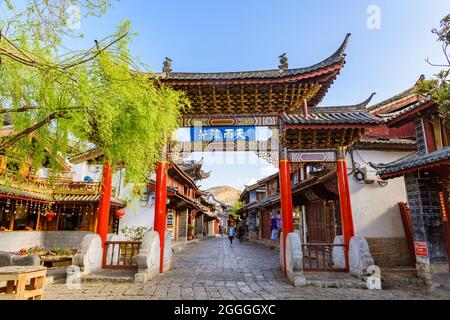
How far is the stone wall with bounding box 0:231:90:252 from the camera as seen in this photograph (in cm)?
1200

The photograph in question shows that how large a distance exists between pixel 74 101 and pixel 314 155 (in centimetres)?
608

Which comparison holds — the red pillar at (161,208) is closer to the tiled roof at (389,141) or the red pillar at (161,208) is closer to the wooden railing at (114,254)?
the wooden railing at (114,254)

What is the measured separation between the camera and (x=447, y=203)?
7.18 meters

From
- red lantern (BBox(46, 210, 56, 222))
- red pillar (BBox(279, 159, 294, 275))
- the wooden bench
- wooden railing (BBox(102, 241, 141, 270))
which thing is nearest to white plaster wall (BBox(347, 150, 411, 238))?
red pillar (BBox(279, 159, 294, 275))

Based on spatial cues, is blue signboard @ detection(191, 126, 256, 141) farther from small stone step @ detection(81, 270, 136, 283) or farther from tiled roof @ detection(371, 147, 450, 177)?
small stone step @ detection(81, 270, 136, 283)

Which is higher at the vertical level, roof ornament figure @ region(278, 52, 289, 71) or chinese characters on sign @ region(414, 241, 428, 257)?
roof ornament figure @ region(278, 52, 289, 71)

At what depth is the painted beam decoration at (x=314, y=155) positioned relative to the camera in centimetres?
761

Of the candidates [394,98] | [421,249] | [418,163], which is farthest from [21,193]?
[394,98]

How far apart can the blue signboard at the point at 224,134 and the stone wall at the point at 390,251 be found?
6.17 meters

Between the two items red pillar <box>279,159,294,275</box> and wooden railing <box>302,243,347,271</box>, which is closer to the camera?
wooden railing <box>302,243,347,271</box>

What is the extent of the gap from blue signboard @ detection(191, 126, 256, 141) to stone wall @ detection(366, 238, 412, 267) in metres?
6.17

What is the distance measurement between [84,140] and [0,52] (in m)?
1.55

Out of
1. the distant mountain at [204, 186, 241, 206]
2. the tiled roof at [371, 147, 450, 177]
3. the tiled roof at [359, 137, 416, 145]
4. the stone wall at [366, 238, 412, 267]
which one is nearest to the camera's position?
the tiled roof at [371, 147, 450, 177]
